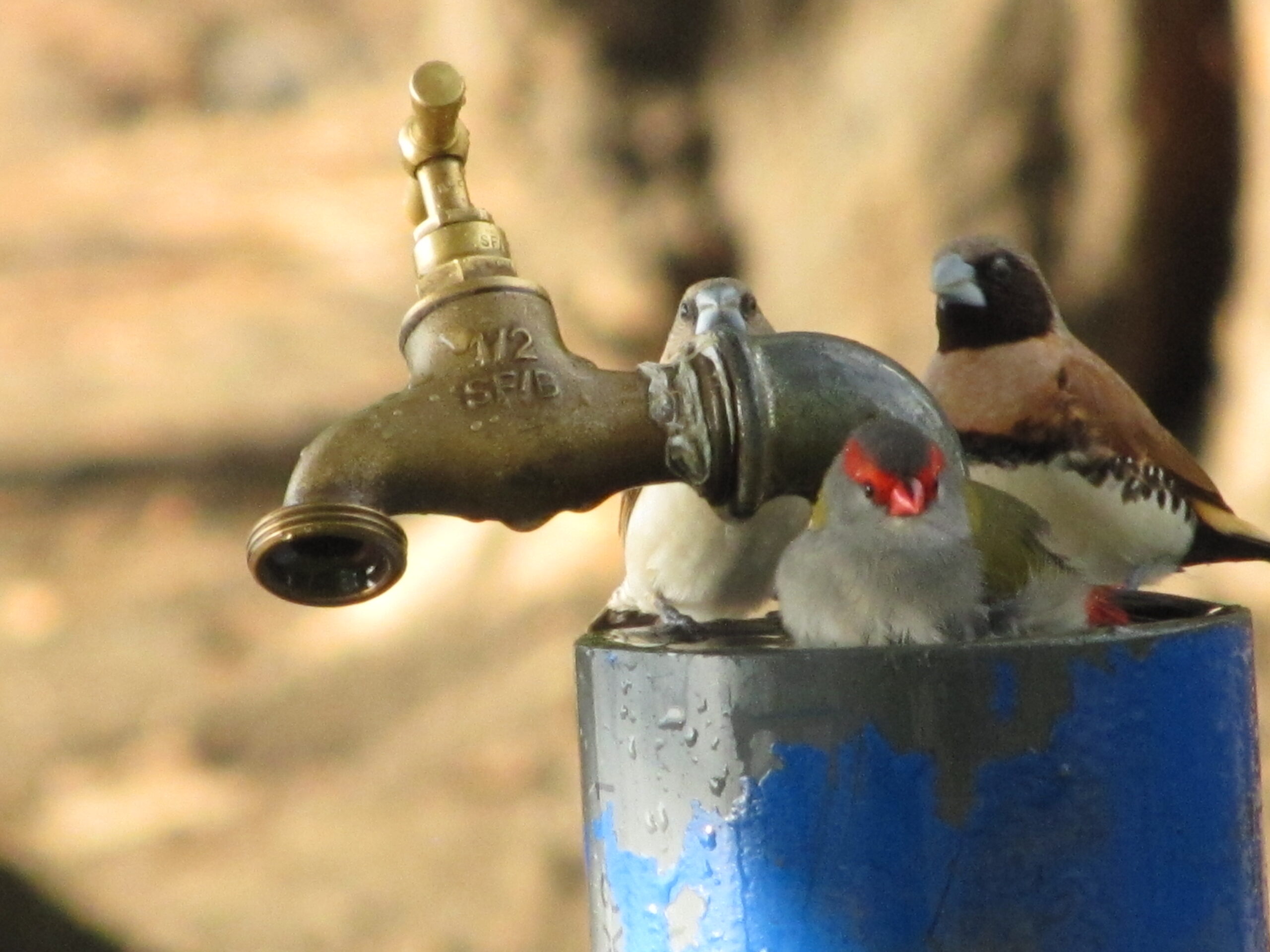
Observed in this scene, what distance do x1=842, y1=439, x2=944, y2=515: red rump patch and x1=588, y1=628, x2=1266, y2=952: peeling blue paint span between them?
0.42 meters

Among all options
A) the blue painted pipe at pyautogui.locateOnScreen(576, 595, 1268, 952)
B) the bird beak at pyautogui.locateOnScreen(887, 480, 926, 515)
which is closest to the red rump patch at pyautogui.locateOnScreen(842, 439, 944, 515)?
the bird beak at pyautogui.locateOnScreen(887, 480, 926, 515)

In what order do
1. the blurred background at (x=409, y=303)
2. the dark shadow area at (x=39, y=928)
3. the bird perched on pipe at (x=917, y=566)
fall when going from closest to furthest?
1. the bird perched on pipe at (x=917, y=566)
2. the blurred background at (x=409, y=303)
3. the dark shadow area at (x=39, y=928)

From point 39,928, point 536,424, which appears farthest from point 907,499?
point 39,928

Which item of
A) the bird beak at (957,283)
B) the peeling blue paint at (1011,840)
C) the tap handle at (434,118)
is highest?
the bird beak at (957,283)

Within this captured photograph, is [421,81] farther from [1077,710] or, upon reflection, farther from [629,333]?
[629,333]

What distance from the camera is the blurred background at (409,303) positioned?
4.32 metres

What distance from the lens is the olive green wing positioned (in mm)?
1831

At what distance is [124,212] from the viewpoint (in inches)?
269

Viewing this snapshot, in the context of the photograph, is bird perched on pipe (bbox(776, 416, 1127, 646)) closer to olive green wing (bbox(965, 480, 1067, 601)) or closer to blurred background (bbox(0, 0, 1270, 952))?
olive green wing (bbox(965, 480, 1067, 601))

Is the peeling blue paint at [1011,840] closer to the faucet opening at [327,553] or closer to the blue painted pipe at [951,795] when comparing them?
the blue painted pipe at [951,795]

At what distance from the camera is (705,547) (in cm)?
257

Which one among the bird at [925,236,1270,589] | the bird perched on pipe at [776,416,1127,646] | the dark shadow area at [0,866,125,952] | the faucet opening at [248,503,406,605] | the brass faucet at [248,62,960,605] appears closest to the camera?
the faucet opening at [248,503,406,605]

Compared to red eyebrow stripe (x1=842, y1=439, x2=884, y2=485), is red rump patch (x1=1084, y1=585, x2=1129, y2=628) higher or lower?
lower

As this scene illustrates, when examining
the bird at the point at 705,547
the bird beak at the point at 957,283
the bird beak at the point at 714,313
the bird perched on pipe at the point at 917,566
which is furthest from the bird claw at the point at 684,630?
the bird beak at the point at 957,283
